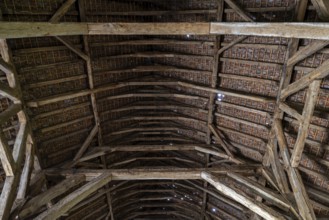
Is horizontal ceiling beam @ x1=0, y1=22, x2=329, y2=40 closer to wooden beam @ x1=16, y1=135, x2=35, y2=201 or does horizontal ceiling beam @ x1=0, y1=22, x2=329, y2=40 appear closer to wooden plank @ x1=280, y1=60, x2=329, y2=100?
wooden plank @ x1=280, y1=60, x2=329, y2=100

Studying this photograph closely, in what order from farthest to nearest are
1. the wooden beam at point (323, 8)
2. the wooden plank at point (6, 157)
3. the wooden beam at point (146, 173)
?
the wooden beam at point (146, 173) < the wooden plank at point (6, 157) < the wooden beam at point (323, 8)

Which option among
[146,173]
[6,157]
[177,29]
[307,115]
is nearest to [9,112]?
[6,157]

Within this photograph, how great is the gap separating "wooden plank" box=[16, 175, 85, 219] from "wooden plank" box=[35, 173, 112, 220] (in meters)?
0.32

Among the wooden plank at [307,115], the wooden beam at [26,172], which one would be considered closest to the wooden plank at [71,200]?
the wooden beam at [26,172]

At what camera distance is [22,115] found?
4.51 m

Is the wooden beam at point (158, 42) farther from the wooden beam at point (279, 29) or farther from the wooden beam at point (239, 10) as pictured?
the wooden beam at point (279, 29)

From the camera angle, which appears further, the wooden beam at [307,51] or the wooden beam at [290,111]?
the wooden beam at [290,111]

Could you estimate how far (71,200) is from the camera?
4.47 metres

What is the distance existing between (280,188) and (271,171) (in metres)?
0.74

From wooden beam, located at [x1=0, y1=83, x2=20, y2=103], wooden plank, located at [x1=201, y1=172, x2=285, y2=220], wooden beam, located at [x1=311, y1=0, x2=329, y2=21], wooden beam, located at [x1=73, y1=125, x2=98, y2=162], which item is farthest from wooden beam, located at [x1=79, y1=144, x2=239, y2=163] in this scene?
wooden beam, located at [x1=311, y1=0, x2=329, y2=21]

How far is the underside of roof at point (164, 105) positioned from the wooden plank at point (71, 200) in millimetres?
24

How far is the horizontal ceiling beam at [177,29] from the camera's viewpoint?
9.78ft

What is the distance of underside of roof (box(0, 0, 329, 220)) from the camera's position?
403 centimetres

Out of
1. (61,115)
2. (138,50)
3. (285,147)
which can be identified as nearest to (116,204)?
(61,115)
